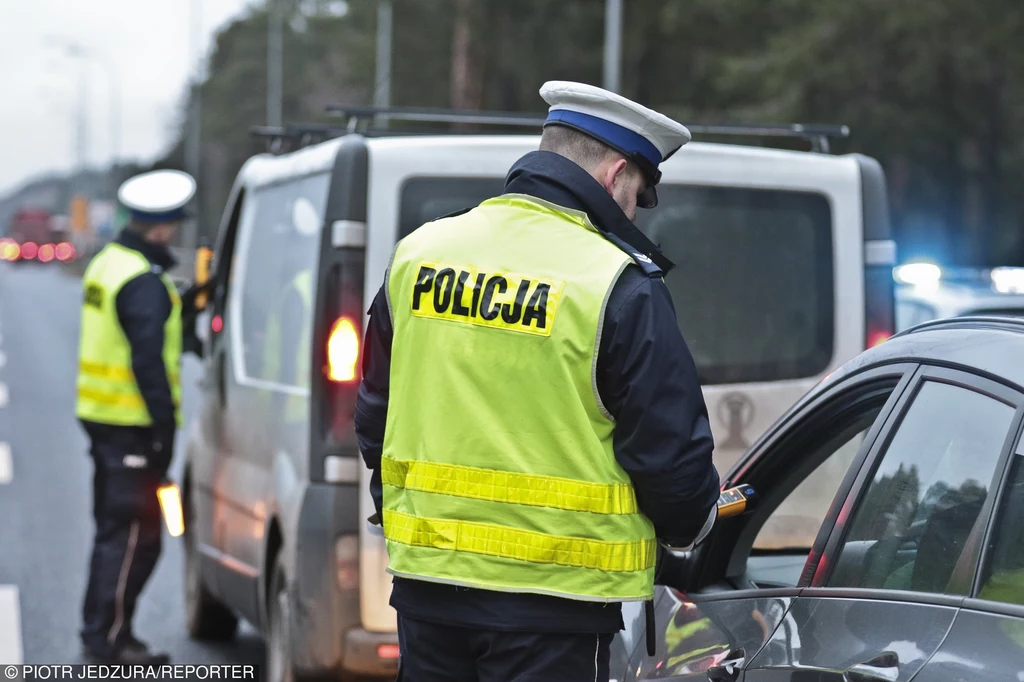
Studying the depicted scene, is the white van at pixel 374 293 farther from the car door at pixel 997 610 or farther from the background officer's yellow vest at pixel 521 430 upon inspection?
the car door at pixel 997 610

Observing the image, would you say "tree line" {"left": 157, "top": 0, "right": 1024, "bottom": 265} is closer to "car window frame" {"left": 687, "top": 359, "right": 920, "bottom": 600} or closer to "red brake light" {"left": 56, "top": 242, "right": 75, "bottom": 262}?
"car window frame" {"left": 687, "top": 359, "right": 920, "bottom": 600}

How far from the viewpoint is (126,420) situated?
22.5ft

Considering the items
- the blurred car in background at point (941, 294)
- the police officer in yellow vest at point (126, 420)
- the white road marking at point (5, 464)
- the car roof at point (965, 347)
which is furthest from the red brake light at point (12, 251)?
the car roof at point (965, 347)

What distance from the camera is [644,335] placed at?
2967 millimetres

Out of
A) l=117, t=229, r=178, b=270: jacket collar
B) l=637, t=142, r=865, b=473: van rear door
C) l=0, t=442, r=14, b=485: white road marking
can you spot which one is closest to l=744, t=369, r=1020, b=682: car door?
l=637, t=142, r=865, b=473: van rear door

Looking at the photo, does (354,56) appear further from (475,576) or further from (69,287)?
(475,576)

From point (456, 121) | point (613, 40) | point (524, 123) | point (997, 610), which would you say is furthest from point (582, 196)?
point (613, 40)

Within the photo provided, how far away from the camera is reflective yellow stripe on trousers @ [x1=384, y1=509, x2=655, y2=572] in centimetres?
299

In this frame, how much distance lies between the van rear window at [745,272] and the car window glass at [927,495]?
2473 millimetres

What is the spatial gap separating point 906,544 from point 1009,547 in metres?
0.31

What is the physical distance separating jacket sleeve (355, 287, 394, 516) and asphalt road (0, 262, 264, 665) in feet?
12.7

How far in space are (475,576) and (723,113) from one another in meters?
31.7

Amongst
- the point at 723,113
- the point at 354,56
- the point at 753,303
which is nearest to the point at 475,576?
the point at 753,303

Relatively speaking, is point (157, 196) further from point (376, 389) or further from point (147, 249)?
point (376, 389)
